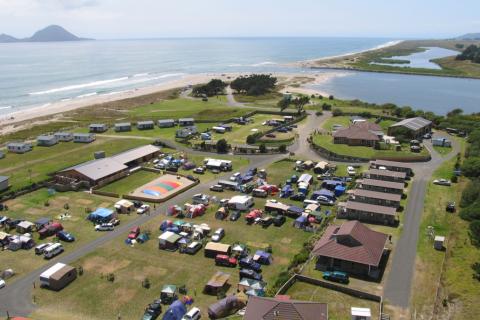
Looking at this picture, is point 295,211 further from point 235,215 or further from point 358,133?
point 358,133

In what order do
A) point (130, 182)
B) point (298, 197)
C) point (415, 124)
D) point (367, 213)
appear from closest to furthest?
point (367, 213) < point (298, 197) < point (130, 182) < point (415, 124)

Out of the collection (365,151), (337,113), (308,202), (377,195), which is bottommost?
(308,202)

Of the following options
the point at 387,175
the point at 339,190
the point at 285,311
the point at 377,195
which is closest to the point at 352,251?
the point at 285,311

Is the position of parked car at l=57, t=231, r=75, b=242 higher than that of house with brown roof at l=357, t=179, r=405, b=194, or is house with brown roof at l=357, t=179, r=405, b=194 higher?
house with brown roof at l=357, t=179, r=405, b=194

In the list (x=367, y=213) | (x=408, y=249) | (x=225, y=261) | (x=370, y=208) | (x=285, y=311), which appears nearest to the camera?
(x=285, y=311)

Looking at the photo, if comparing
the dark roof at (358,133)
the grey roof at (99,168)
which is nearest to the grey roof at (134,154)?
the grey roof at (99,168)

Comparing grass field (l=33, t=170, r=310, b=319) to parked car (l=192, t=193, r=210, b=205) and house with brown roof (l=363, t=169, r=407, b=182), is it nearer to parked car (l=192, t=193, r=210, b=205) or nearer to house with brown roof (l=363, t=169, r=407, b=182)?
parked car (l=192, t=193, r=210, b=205)

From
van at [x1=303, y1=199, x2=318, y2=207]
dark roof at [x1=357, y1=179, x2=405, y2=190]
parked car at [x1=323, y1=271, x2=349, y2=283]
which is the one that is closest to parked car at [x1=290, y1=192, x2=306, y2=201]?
van at [x1=303, y1=199, x2=318, y2=207]
